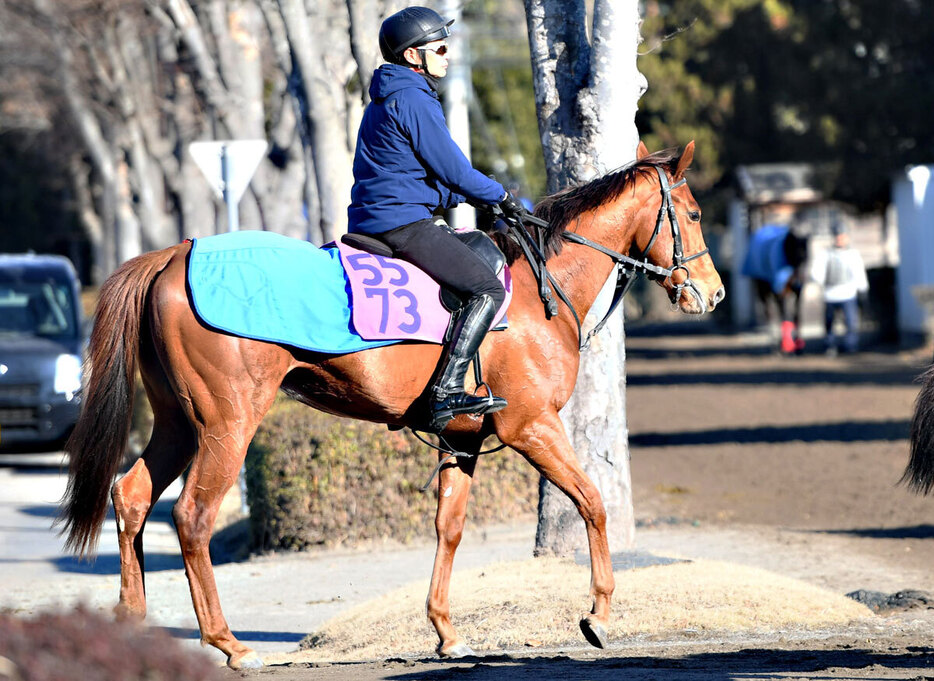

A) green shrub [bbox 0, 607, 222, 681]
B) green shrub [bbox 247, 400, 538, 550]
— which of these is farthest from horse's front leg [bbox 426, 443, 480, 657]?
green shrub [bbox 247, 400, 538, 550]

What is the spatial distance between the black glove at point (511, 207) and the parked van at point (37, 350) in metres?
10.8

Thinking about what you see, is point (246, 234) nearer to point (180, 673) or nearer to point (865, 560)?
point (180, 673)

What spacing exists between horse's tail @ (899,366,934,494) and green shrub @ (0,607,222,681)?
437 cm

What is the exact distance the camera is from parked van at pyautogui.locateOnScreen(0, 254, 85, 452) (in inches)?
691

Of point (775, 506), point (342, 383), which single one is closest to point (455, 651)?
point (342, 383)

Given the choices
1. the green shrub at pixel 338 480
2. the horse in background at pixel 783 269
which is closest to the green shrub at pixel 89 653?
the green shrub at pixel 338 480

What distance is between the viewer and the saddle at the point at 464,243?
662 cm

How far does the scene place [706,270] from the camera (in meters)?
7.27

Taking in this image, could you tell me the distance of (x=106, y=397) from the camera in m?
6.67

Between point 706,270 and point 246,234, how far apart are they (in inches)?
93.8

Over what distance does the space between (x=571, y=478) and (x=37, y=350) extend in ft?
41.2

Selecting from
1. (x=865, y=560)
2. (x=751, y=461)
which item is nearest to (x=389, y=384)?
(x=865, y=560)

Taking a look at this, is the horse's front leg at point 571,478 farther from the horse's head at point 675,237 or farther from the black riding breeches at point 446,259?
the horse's head at point 675,237

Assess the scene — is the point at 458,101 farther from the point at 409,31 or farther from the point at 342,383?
the point at 342,383
